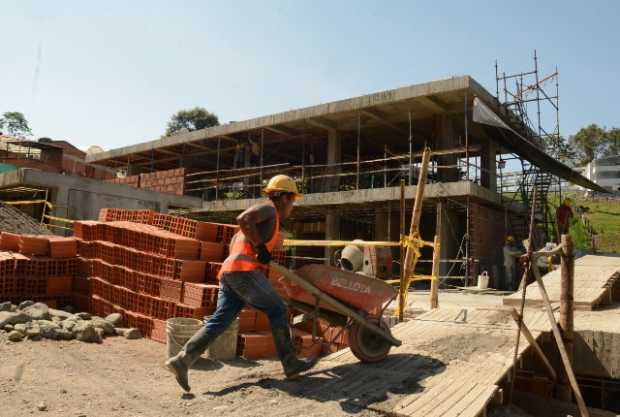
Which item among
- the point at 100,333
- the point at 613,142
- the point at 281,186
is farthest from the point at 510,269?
the point at 613,142

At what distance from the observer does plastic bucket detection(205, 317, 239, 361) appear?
5578 mm

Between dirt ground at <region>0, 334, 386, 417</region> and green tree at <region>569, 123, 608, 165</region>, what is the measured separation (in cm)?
6957

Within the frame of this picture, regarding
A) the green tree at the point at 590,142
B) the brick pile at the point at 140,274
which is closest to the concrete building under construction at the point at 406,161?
the brick pile at the point at 140,274

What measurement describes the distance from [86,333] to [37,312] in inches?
38.2

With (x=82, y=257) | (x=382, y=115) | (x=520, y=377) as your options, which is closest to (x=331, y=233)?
(x=382, y=115)

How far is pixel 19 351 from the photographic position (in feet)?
17.6

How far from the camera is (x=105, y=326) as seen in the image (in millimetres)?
6590

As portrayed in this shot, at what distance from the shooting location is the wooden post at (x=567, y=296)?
5371 millimetres

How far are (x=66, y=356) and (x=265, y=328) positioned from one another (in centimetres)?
235

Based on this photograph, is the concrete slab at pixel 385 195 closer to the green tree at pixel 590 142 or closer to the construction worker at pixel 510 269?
the construction worker at pixel 510 269

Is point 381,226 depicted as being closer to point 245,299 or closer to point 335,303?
point 335,303

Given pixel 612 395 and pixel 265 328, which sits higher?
pixel 265 328

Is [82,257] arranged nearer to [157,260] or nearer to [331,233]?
[157,260]

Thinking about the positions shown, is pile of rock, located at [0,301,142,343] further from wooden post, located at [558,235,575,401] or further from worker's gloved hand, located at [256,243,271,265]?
wooden post, located at [558,235,575,401]
